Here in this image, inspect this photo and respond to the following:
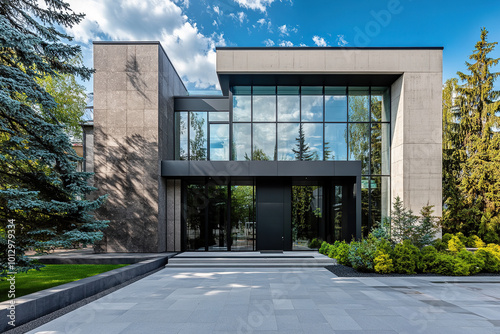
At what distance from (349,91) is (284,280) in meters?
12.1

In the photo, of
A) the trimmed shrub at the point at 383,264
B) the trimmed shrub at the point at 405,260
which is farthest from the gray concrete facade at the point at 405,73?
the trimmed shrub at the point at 383,264

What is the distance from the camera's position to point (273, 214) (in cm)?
1606

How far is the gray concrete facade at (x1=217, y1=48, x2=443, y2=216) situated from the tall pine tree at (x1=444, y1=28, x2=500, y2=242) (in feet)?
23.0

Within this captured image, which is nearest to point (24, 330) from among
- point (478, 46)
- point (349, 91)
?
point (349, 91)

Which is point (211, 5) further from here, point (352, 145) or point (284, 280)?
point (284, 280)

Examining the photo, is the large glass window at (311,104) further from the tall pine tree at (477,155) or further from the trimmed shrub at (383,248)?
the tall pine tree at (477,155)

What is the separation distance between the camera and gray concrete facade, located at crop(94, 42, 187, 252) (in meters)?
14.7

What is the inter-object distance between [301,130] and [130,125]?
31.4ft

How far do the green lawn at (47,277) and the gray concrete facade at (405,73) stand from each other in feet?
37.4

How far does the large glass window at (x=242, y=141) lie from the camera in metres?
16.5

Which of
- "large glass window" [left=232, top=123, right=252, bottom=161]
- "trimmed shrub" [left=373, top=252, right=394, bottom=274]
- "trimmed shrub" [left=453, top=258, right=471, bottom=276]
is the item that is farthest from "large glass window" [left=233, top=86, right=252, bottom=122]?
"trimmed shrub" [left=453, top=258, right=471, bottom=276]

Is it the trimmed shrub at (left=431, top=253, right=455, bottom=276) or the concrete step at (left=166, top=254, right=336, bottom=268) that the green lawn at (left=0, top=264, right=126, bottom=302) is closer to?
the concrete step at (left=166, top=254, right=336, bottom=268)

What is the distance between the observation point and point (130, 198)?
14.6 meters

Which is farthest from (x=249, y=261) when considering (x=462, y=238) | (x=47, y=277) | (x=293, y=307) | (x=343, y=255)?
(x=462, y=238)
